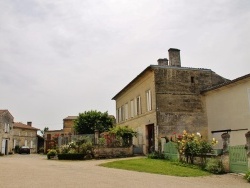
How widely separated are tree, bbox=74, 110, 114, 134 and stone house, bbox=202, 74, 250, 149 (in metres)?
19.3

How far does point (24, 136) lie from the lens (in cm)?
5100

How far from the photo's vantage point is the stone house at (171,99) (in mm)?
19875

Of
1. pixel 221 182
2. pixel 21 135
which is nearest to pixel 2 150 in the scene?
pixel 21 135

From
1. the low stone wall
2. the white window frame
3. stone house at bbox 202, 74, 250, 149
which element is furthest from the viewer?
the white window frame

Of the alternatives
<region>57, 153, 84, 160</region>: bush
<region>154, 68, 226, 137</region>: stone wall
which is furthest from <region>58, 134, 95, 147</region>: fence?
<region>154, 68, 226, 137</region>: stone wall

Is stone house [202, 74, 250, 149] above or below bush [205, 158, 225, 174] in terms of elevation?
above

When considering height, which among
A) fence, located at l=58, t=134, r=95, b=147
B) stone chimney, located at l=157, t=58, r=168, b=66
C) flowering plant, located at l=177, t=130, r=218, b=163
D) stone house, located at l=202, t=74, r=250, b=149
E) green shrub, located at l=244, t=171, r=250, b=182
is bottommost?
green shrub, located at l=244, t=171, r=250, b=182

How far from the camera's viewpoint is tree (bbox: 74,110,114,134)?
3722cm

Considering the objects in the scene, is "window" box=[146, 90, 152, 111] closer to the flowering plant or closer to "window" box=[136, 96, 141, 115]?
"window" box=[136, 96, 141, 115]

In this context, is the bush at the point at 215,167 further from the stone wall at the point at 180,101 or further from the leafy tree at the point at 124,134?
the leafy tree at the point at 124,134

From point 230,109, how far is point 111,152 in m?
8.51

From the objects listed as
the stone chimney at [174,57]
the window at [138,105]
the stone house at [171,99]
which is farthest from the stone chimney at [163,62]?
the window at [138,105]

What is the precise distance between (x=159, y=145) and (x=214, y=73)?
7.17 m

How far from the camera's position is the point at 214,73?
71.5 feet
